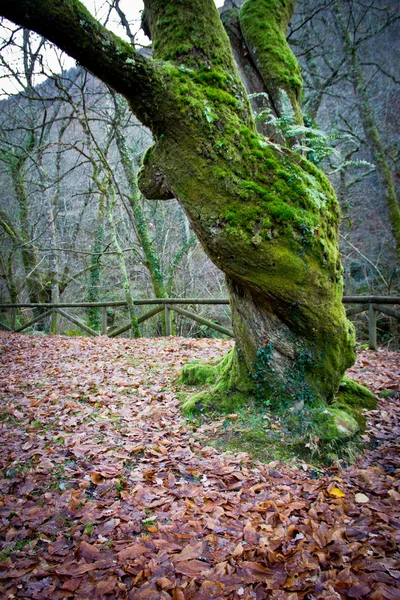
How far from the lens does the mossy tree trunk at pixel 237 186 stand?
275 cm

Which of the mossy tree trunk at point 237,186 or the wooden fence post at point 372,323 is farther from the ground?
the mossy tree trunk at point 237,186

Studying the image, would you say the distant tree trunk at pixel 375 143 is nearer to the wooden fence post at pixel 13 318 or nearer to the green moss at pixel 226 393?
the green moss at pixel 226 393

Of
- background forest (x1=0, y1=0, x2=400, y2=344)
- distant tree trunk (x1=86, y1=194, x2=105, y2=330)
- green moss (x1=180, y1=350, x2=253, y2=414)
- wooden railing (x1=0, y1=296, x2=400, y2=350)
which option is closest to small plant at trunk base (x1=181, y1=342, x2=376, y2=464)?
green moss (x1=180, y1=350, x2=253, y2=414)

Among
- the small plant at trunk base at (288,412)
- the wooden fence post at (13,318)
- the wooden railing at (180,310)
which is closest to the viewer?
the small plant at trunk base at (288,412)

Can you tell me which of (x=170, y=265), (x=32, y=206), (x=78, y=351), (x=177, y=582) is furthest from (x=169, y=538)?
(x=32, y=206)

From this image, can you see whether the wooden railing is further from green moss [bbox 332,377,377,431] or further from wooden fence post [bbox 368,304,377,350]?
green moss [bbox 332,377,377,431]

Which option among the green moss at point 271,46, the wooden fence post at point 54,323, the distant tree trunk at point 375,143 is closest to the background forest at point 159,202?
the distant tree trunk at point 375,143

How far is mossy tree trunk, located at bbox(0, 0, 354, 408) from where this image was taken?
9.04 ft

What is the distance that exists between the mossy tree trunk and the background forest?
16.1 feet

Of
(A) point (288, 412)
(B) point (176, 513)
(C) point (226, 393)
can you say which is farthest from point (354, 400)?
(B) point (176, 513)

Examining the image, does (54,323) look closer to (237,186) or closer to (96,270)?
(96,270)

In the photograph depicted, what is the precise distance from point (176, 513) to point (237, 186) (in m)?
2.48

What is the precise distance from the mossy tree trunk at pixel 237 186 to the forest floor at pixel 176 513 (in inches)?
37.7

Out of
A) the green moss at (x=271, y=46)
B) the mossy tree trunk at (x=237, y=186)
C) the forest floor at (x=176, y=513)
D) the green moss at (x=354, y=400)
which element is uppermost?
the green moss at (x=271, y=46)
